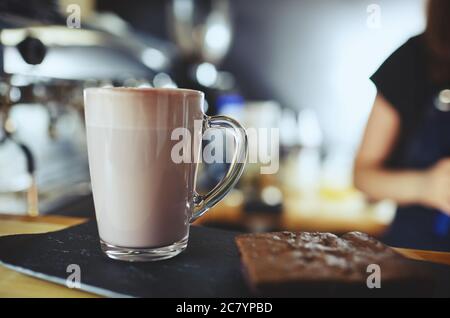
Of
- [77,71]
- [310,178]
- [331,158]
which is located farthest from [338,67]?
[77,71]

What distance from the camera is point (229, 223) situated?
8.08 ft

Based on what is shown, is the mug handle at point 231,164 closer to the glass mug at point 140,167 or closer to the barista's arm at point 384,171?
the glass mug at point 140,167

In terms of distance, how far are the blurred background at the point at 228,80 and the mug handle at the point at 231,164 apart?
14.7 inches

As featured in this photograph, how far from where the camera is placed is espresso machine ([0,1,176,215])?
1.05m

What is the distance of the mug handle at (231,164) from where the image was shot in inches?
24.1

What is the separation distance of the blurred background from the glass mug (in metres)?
0.46

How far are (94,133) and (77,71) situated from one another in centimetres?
107

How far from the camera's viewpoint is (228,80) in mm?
3770

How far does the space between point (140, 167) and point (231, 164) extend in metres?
0.13
